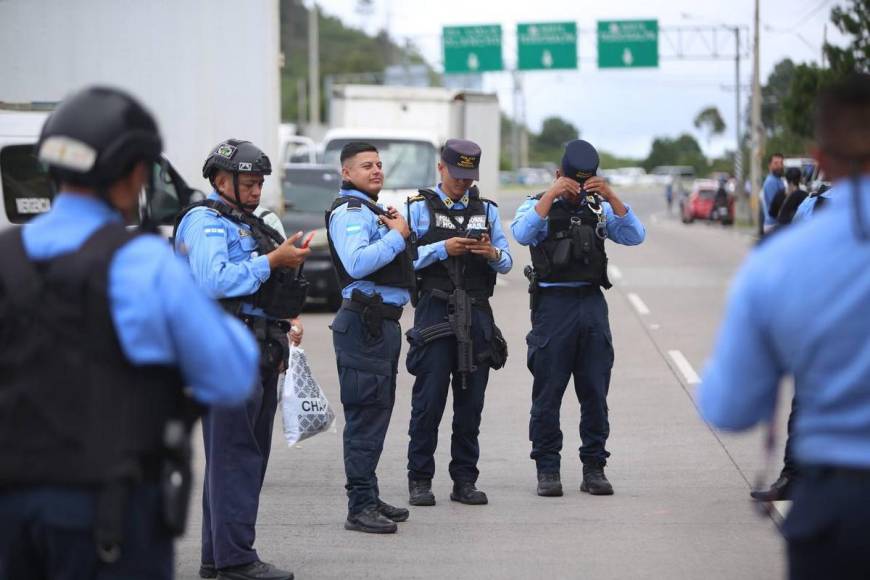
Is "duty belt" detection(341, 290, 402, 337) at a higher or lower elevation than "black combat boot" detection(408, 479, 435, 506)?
higher

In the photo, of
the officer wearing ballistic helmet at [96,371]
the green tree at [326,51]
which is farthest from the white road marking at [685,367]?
the green tree at [326,51]

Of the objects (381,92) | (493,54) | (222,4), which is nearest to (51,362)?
(222,4)

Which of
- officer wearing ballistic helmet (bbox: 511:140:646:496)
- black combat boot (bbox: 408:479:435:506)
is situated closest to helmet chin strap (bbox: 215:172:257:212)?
officer wearing ballistic helmet (bbox: 511:140:646:496)

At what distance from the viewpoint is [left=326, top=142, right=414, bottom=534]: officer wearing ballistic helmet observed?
715 centimetres

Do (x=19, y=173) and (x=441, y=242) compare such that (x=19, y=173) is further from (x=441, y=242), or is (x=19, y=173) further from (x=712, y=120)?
(x=712, y=120)

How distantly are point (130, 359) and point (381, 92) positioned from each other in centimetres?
2316

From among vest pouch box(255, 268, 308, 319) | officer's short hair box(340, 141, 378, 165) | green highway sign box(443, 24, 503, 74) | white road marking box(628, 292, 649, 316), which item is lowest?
white road marking box(628, 292, 649, 316)

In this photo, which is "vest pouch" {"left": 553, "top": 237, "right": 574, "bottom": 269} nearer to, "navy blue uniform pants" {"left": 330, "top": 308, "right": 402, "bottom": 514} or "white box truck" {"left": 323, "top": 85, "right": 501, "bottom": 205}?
"navy blue uniform pants" {"left": 330, "top": 308, "right": 402, "bottom": 514}

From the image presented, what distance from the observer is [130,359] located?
11.3 ft

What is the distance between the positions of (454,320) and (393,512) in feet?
3.56

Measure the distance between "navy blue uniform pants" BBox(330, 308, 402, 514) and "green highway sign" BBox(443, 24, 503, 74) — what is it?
4058cm

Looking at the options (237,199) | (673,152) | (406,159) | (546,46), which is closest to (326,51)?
(673,152)

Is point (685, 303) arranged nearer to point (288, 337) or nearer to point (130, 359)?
point (288, 337)

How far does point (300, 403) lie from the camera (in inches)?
274
